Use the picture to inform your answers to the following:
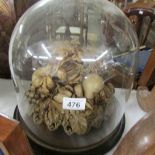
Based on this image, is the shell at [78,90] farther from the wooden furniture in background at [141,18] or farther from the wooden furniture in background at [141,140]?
the wooden furniture in background at [141,18]

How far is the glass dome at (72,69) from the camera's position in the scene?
2.02 ft

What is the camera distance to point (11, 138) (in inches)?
15.4

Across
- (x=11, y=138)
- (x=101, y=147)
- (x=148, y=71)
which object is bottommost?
(x=101, y=147)

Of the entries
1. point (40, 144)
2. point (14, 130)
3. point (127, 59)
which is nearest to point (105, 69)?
point (127, 59)

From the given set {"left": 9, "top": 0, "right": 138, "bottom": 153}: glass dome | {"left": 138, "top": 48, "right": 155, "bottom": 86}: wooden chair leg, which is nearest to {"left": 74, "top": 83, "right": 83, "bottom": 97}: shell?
{"left": 9, "top": 0, "right": 138, "bottom": 153}: glass dome

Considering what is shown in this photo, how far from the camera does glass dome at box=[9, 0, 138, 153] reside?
24.3 inches

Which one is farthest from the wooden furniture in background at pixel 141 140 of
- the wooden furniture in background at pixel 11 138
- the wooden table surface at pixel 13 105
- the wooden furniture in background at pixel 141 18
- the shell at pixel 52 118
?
the wooden furniture in background at pixel 141 18

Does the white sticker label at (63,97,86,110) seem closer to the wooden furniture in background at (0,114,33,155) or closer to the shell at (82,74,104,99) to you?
the shell at (82,74,104,99)

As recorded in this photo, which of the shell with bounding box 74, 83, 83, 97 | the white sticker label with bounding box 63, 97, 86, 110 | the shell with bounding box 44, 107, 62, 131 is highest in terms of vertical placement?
the shell with bounding box 74, 83, 83, 97

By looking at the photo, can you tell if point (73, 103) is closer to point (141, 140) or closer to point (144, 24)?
point (141, 140)

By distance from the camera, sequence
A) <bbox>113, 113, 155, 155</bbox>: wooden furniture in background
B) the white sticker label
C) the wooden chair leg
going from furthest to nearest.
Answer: the wooden chair leg < the white sticker label < <bbox>113, 113, 155, 155</bbox>: wooden furniture in background

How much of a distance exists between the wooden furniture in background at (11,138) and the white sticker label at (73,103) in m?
0.20

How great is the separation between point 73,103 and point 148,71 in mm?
298

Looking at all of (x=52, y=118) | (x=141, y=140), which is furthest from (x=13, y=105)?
(x=141, y=140)
